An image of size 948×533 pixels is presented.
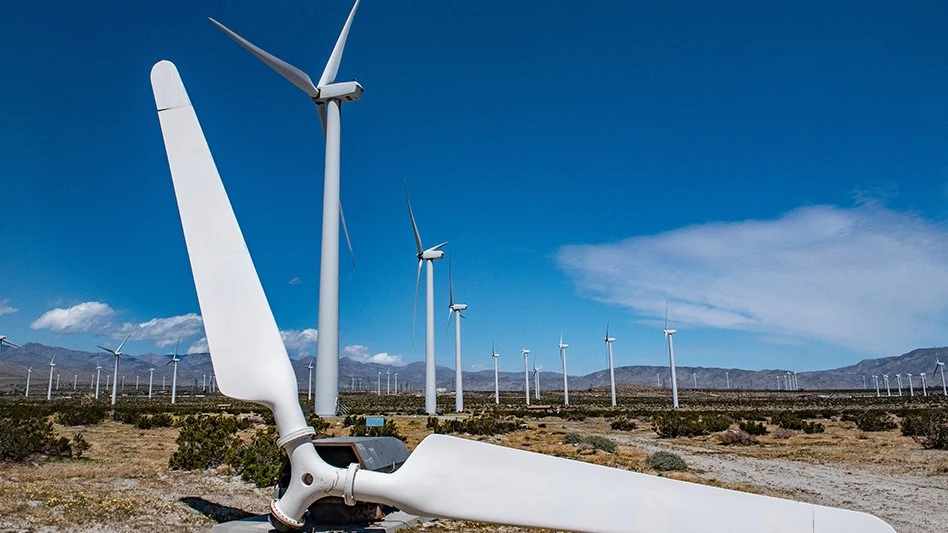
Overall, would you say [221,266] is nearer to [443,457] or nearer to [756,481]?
[443,457]

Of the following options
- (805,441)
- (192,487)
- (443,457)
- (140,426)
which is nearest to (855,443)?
(805,441)

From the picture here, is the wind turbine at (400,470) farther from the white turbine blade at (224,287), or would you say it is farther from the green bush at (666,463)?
the green bush at (666,463)

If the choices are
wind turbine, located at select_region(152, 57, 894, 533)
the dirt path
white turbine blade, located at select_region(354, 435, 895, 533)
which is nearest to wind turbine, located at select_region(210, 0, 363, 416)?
the dirt path

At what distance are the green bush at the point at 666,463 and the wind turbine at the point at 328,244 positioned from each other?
10778 millimetres

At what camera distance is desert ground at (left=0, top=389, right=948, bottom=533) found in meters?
11.9

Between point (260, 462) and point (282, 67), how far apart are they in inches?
535

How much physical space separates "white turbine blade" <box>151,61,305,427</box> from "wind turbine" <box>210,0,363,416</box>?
581 inches

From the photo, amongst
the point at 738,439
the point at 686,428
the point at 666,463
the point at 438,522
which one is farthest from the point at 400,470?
the point at 686,428

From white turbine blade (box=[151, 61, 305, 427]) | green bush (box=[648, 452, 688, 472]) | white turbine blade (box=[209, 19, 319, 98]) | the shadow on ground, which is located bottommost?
green bush (box=[648, 452, 688, 472])

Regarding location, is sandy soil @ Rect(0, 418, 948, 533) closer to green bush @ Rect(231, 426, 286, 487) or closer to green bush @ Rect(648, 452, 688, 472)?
green bush @ Rect(231, 426, 286, 487)

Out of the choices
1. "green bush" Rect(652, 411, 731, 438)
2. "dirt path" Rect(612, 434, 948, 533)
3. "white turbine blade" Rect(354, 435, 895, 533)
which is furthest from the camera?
"green bush" Rect(652, 411, 731, 438)

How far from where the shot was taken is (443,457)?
617 cm

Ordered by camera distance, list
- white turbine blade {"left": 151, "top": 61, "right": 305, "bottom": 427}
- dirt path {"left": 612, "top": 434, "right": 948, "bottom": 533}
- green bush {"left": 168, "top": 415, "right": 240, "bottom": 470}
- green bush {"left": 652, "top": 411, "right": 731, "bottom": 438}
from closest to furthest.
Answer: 1. white turbine blade {"left": 151, "top": 61, "right": 305, "bottom": 427}
2. dirt path {"left": 612, "top": 434, "right": 948, "bottom": 533}
3. green bush {"left": 168, "top": 415, "right": 240, "bottom": 470}
4. green bush {"left": 652, "top": 411, "right": 731, "bottom": 438}

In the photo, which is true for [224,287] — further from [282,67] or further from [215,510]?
[282,67]
